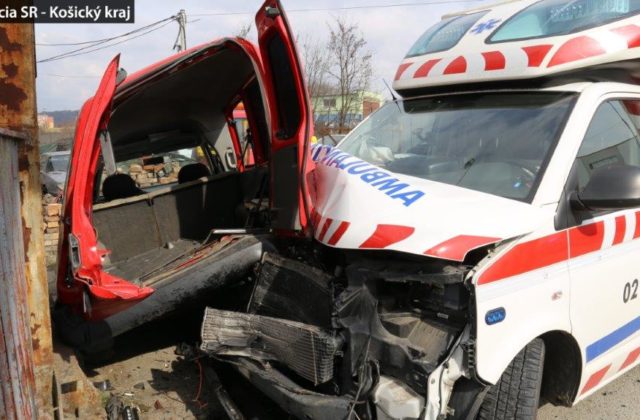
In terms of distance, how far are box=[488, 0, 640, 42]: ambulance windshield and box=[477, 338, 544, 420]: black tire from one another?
1933 millimetres

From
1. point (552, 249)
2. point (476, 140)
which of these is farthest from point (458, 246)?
point (476, 140)

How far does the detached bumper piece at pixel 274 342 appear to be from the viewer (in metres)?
2.69

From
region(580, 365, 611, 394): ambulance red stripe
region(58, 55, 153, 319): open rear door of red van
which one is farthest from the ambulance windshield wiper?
region(58, 55, 153, 319): open rear door of red van

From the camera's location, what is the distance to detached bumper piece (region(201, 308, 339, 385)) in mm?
2693

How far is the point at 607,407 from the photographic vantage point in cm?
363

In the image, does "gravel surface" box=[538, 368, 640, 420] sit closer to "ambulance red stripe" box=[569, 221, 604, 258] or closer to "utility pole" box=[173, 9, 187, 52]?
"ambulance red stripe" box=[569, 221, 604, 258]

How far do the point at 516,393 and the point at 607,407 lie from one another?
149cm

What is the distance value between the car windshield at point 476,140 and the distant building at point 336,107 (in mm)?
17358

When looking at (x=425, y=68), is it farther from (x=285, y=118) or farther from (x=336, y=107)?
(x=336, y=107)

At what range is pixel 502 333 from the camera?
2455 millimetres

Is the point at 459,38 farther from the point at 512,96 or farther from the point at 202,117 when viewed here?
the point at 202,117

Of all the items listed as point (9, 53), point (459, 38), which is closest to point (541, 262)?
point (459, 38)

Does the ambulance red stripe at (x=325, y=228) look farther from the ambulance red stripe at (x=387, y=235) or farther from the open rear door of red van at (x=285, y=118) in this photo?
the ambulance red stripe at (x=387, y=235)

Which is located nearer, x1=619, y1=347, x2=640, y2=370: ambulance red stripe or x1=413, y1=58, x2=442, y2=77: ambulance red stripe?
x1=619, y1=347, x2=640, y2=370: ambulance red stripe
